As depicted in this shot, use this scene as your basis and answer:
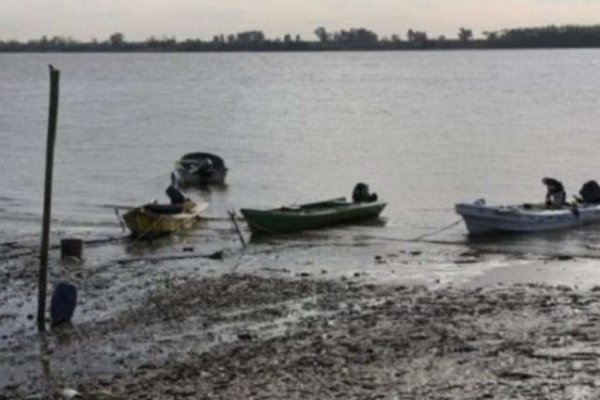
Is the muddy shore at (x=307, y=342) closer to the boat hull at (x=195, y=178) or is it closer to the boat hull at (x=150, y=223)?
the boat hull at (x=150, y=223)

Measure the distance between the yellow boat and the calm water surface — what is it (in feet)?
6.85

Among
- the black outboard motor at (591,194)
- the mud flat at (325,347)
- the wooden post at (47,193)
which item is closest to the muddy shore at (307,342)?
the mud flat at (325,347)

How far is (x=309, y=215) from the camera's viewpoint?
1189 inches

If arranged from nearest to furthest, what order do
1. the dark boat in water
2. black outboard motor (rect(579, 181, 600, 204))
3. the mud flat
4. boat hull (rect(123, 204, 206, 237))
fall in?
the mud flat → boat hull (rect(123, 204, 206, 237)) → black outboard motor (rect(579, 181, 600, 204)) → the dark boat in water

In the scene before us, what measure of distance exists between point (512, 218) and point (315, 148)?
3084 centimetres

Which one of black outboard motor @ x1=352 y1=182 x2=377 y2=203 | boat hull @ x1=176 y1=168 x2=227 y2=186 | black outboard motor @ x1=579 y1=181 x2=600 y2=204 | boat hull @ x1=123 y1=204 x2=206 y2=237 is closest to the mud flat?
boat hull @ x1=123 y1=204 x2=206 y2=237

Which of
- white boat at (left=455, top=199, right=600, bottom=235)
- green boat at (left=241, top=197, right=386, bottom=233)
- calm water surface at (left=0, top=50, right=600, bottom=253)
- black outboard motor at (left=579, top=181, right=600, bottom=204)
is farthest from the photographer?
calm water surface at (left=0, top=50, right=600, bottom=253)

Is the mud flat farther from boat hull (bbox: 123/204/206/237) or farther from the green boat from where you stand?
the green boat

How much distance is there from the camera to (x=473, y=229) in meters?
29.7

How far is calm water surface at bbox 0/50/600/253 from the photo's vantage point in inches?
1492

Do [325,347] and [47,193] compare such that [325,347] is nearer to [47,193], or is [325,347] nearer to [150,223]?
[47,193]

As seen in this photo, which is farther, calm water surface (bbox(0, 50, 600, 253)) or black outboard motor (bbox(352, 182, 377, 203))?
calm water surface (bbox(0, 50, 600, 253))

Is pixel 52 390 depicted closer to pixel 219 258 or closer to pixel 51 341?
pixel 51 341

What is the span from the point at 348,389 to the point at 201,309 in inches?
214
